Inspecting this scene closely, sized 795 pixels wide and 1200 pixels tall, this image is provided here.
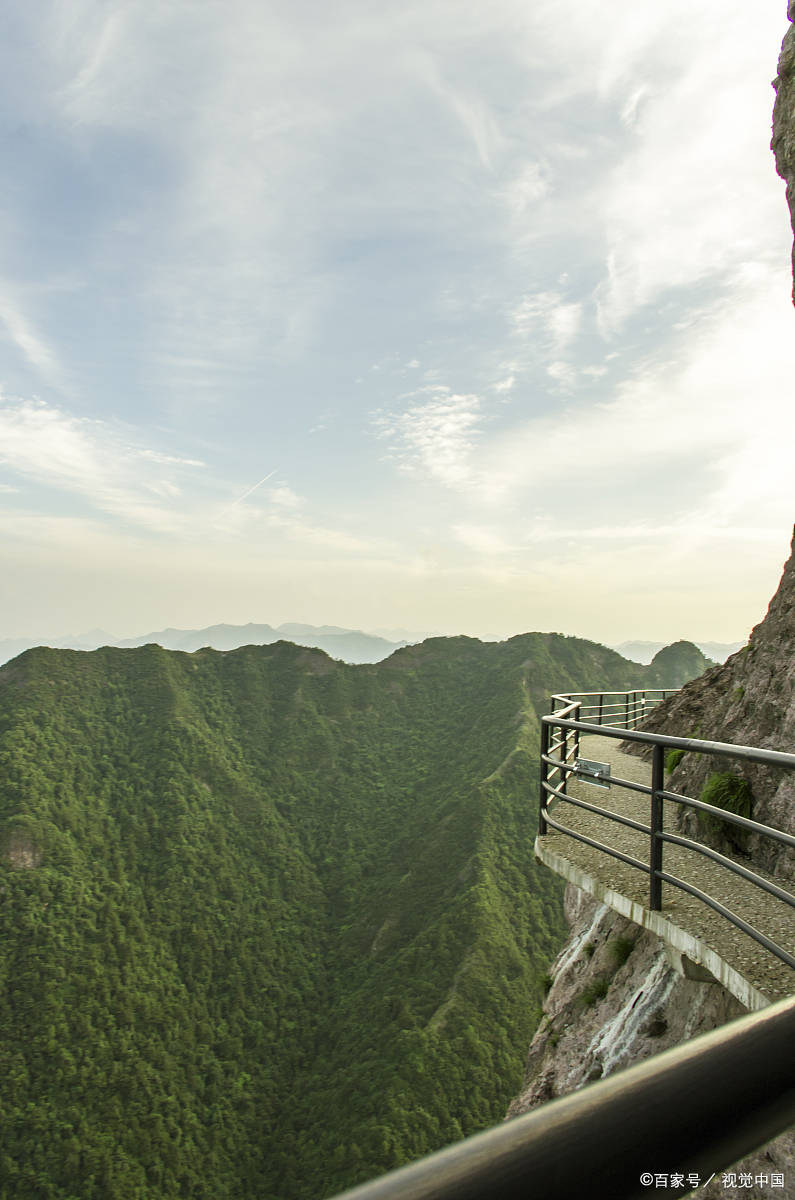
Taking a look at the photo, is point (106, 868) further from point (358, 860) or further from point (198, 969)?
point (358, 860)

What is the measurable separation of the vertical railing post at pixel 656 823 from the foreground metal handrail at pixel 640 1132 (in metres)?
3.39

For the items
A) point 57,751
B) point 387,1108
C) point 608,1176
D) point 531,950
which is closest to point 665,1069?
point 608,1176

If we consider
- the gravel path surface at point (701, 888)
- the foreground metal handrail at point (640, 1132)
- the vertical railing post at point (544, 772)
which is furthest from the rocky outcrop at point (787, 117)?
the foreground metal handrail at point (640, 1132)

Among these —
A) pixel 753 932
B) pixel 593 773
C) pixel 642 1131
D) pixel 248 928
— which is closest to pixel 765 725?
pixel 593 773

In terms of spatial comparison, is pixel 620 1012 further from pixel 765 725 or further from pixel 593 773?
pixel 593 773

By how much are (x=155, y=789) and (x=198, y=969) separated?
765 inches

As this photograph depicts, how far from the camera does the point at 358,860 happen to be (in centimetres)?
→ 7375

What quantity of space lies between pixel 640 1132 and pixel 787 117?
14294 mm

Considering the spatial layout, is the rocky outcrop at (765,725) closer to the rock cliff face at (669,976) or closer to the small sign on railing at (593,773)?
the rock cliff face at (669,976)

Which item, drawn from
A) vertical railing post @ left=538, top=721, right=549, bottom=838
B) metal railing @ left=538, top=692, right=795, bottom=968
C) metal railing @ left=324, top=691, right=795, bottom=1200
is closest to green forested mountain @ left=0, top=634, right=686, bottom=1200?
vertical railing post @ left=538, top=721, right=549, bottom=838

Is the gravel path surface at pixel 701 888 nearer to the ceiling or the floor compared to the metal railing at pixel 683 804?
nearer to the floor

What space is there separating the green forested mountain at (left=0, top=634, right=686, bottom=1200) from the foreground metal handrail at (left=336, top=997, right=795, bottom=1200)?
50.9 metres

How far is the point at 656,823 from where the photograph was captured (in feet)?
13.8

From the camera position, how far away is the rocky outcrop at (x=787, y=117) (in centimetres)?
1014
